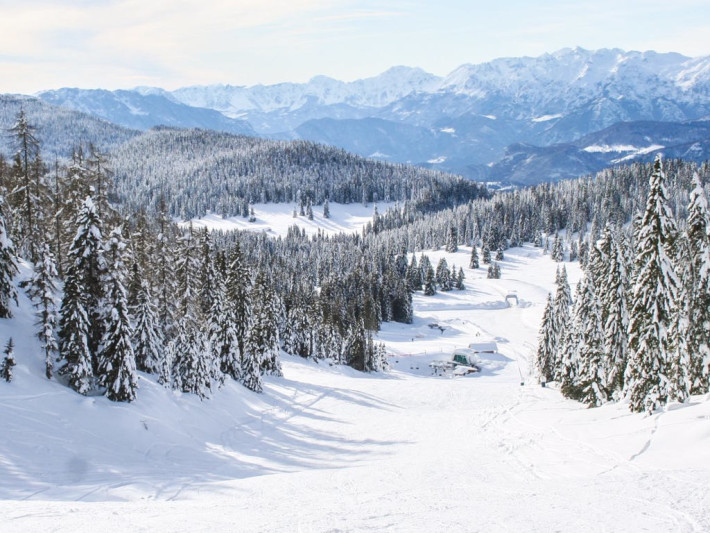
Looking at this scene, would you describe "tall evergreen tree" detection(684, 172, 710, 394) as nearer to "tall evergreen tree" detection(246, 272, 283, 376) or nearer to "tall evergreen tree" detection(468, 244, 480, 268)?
"tall evergreen tree" detection(246, 272, 283, 376)

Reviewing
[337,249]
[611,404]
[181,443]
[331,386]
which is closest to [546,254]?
[337,249]

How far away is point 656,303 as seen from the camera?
2712 cm

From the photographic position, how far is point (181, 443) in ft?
100

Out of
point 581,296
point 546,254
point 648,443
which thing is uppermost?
point 581,296

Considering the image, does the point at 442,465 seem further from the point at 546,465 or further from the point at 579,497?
the point at 579,497

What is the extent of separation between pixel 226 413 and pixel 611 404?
88.7 feet

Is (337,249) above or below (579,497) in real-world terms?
below

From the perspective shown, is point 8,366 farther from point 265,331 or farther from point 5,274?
point 265,331

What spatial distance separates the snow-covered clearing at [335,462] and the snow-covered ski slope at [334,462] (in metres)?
0.10

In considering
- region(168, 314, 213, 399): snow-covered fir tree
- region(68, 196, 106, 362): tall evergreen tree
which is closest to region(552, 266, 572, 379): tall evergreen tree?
region(168, 314, 213, 399): snow-covered fir tree

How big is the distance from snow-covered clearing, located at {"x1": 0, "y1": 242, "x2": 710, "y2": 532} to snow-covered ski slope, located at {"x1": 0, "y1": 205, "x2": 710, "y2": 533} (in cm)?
10

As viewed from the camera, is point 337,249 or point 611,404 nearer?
point 611,404

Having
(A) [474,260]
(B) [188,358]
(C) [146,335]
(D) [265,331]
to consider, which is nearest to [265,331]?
(D) [265,331]

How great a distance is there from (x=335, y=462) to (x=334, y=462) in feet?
0.20
